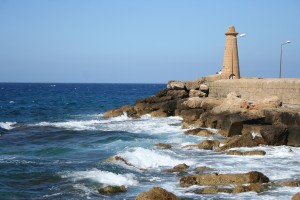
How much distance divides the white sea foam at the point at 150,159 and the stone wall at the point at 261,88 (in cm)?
783

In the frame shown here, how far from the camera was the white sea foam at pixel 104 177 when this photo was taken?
10703 mm

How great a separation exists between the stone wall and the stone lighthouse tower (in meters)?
1.49

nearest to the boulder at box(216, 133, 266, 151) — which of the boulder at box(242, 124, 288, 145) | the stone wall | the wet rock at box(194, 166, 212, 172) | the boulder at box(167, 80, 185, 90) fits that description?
the boulder at box(242, 124, 288, 145)

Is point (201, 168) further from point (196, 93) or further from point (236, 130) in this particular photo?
point (196, 93)

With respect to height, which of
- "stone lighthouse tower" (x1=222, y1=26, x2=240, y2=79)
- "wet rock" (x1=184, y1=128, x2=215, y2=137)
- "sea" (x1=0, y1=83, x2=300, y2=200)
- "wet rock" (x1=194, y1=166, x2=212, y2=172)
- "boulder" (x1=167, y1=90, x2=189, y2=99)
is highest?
"stone lighthouse tower" (x1=222, y1=26, x2=240, y2=79)

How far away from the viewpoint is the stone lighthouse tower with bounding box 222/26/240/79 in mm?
28234

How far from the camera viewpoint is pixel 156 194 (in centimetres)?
822

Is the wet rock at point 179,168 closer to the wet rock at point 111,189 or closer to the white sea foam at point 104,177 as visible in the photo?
the white sea foam at point 104,177

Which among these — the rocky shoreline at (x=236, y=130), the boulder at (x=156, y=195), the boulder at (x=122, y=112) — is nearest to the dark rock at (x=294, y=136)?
the rocky shoreline at (x=236, y=130)

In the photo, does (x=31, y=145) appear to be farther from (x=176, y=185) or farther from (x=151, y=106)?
(x=151, y=106)

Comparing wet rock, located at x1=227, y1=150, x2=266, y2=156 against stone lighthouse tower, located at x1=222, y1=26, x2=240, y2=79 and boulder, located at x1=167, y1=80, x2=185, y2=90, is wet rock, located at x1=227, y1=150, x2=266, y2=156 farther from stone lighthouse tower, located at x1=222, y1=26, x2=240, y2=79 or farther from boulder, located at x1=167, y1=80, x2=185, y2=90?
boulder, located at x1=167, y1=80, x2=185, y2=90

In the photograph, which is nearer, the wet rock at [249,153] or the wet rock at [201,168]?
the wet rock at [201,168]

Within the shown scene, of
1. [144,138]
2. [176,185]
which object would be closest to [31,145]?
[144,138]

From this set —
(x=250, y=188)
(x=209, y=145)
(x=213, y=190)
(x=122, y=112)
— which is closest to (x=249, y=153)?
(x=209, y=145)
